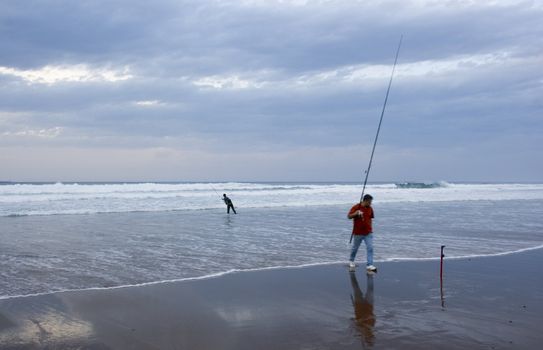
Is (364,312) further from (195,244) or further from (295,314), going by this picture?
(195,244)

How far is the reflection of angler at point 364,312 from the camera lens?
5.46m

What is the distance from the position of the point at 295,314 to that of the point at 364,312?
924mm

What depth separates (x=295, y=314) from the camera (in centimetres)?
632

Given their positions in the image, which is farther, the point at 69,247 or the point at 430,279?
the point at 69,247

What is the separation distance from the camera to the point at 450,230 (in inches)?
→ 643

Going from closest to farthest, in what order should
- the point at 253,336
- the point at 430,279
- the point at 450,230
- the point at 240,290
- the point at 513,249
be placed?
the point at 253,336 < the point at 240,290 < the point at 430,279 < the point at 513,249 < the point at 450,230

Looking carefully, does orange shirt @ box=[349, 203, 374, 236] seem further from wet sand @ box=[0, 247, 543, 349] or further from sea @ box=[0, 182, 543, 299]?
sea @ box=[0, 182, 543, 299]

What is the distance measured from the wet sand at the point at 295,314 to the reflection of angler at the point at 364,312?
0.5 inches

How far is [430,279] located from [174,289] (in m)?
4.37

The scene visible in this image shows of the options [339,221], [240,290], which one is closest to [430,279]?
[240,290]

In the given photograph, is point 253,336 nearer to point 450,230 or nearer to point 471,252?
point 471,252

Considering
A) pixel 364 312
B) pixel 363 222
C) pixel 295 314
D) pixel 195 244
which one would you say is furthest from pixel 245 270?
pixel 195 244

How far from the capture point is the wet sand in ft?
17.3

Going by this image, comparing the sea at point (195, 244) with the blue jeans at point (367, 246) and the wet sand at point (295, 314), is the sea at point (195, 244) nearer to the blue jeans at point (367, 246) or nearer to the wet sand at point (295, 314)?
the blue jeans at point (367, 246)
